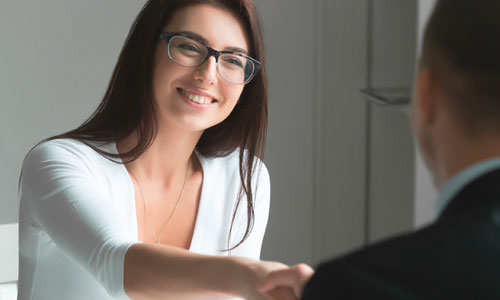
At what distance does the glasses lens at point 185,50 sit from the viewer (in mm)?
1522

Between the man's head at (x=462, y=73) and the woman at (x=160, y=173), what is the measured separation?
577 millimetres

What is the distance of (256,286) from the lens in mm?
1154

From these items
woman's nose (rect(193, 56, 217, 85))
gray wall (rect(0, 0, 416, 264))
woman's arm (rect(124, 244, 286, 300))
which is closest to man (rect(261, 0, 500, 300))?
woman's arm (rect(124, 244, 286, 300))

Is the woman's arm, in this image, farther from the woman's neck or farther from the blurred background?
the blurred background

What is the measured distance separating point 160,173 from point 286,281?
0.66m

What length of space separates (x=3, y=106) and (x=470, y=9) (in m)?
2.53

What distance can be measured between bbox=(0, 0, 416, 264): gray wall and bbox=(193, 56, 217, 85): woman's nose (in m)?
1.60

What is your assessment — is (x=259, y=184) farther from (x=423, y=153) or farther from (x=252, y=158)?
(x=423, y=153)

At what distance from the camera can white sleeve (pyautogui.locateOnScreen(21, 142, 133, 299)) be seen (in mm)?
1236

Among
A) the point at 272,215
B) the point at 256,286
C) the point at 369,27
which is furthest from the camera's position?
the point at 272,215

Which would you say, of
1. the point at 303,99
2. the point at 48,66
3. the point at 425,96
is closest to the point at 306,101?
the point at 303,99

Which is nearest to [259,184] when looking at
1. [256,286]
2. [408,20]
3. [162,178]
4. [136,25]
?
[162,178]

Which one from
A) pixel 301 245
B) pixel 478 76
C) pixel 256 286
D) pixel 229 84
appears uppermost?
pixel 478 76

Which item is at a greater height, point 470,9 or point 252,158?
point 470,9
